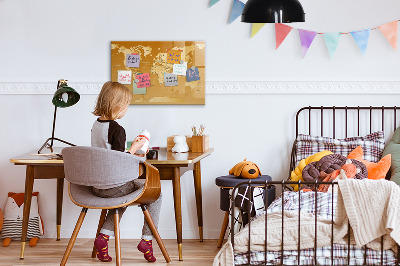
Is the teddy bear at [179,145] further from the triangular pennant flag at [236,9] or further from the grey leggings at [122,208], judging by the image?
the triangular pennant flag at [236,9]

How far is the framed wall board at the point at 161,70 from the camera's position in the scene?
171 inches

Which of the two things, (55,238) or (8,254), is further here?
(55,238)

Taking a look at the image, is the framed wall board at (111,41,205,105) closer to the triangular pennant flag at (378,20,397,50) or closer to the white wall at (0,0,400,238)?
the white wall at (0,0,400,238)

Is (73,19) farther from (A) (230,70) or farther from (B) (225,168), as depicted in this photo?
(B) (225,168)

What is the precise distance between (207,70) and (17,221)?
172 centimetres

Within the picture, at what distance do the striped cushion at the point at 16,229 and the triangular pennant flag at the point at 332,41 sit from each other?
241 cm

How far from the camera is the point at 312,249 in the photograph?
3.01 meters

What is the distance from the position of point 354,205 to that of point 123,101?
4.67 feet

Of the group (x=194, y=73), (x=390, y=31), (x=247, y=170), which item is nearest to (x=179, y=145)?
(x=247, y=170)

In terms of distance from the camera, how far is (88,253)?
156 inches

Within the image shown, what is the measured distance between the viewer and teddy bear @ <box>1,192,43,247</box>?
14.0ft

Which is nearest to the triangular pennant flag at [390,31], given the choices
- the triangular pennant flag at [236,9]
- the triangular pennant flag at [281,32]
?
the triangular pennant flag at [281,32]

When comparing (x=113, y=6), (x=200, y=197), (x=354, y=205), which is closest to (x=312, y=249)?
(x=354, y=205)

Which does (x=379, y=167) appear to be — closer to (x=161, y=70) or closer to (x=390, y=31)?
(x=390, y=31)
